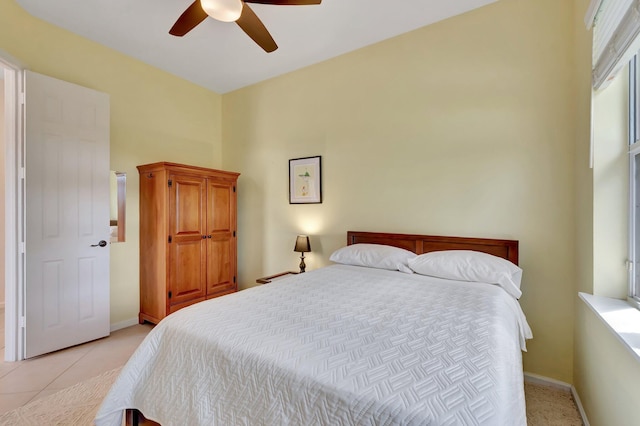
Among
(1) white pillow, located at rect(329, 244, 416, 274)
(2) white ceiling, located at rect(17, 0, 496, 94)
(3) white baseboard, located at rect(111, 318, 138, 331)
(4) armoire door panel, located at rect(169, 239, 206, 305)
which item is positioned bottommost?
(3) white baseboard, located at rect(111, 318, 138, 331)

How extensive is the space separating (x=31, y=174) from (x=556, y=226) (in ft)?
14.0

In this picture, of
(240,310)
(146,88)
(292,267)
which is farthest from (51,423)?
(146,88)

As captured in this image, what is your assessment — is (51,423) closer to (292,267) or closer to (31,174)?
(31,174)

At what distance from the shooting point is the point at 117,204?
3254 millimetres

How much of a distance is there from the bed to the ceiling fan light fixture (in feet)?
6.25

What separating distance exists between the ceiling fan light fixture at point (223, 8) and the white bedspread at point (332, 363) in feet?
6.25

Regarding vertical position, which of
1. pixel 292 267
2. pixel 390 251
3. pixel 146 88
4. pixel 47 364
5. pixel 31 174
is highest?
pixel 146 88

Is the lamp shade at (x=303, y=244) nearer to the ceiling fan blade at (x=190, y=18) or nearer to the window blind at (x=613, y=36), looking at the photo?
the ceiling fan blade at (x=190, y=18)

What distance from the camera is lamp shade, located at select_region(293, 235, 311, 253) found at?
10.8ft

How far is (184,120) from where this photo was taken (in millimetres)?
3947

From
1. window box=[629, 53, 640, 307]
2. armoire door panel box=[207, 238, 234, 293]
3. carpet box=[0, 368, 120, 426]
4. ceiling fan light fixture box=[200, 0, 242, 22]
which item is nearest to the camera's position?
window box=[629, 53, 640, 307]

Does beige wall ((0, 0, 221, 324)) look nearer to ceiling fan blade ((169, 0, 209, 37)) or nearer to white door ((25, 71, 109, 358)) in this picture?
white door ((25, 71, 109, 358))

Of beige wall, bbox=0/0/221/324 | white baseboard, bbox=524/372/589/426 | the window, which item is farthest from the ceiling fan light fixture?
white baseboard, bbox=524/372/589/426

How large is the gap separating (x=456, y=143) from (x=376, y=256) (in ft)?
4.00
